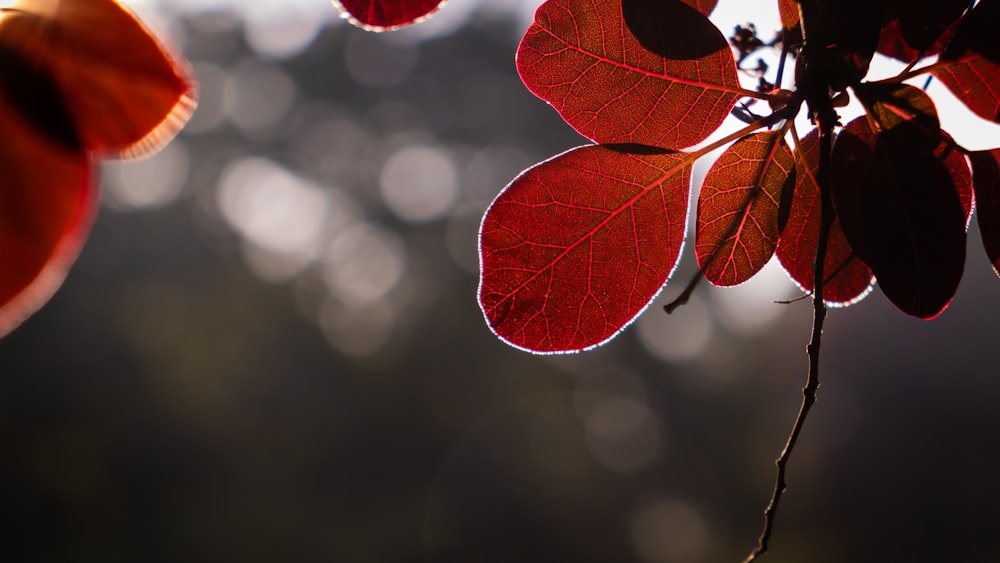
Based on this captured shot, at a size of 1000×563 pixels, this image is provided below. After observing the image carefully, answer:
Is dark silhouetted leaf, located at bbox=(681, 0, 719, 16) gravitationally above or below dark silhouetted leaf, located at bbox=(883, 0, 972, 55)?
below

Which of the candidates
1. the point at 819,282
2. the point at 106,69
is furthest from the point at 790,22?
the point at 106,69

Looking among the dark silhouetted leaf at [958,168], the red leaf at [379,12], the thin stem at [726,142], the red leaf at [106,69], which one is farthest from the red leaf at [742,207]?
the red leaf at [106,69]

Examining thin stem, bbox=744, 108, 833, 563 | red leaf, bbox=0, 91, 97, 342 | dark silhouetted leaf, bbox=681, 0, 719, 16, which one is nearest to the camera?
red leaf, bbox=0, 91, 97, 342

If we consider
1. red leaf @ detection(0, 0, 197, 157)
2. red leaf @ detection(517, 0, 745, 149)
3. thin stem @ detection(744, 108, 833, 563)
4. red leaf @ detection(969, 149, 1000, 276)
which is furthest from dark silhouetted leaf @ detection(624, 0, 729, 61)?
red leaf @ detection(0, 0, 197, 157)

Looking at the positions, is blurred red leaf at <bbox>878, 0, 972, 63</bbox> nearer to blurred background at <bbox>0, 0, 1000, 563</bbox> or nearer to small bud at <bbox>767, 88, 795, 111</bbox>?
small bud at <bbox>767, 88, 795, 111</bbox>

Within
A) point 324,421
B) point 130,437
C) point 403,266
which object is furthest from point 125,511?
point 403,266

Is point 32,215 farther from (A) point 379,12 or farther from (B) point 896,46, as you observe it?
(B) point 896,46
